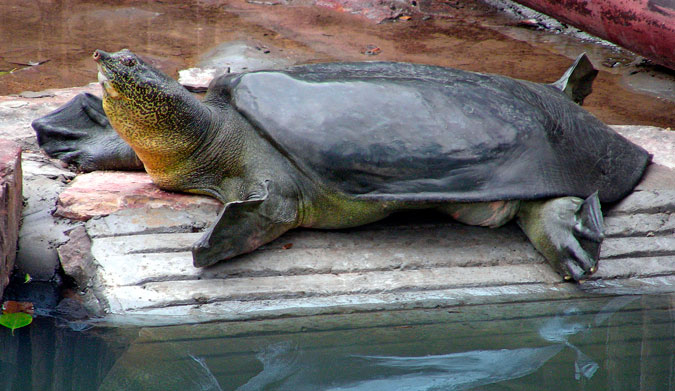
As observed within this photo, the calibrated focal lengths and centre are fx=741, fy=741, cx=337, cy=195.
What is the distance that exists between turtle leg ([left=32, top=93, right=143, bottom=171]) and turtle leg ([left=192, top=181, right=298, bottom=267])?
2.46 feet

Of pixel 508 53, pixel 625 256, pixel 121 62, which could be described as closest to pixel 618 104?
pixel 508 53

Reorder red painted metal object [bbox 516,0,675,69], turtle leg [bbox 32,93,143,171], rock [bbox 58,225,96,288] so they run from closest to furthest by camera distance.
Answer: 1. rock [bbox 58,225,96,288]
2. turtle leg [bbox 32,93,143,171]
3. red painted metal object [bbox 516,0,675,69]

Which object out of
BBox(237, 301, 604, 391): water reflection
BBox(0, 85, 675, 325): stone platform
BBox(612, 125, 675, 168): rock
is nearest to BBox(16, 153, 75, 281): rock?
BBox(0, 85, 675, 325): stone platform

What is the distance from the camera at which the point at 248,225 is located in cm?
260

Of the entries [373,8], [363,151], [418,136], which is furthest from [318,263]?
[373,8]

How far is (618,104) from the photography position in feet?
16.7

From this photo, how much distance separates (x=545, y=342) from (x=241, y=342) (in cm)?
98

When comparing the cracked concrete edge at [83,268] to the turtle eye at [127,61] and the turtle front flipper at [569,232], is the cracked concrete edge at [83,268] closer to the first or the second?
the turtle eye at [127,61]

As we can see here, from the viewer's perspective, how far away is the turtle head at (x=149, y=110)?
271 cm

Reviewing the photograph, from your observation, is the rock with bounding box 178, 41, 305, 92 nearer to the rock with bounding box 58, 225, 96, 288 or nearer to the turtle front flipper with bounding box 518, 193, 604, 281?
the rock with bounding box 58, 225, 96, 288

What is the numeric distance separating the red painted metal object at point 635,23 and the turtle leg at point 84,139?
3302mm

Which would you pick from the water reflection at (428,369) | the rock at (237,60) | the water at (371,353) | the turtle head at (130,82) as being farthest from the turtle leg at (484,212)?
the rock at (237,60)

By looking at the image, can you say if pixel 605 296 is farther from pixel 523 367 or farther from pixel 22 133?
pixel 22 133

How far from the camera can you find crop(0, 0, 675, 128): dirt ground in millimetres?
5180
